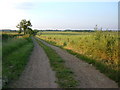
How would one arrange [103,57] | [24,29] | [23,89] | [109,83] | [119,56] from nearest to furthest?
[23,89] → [109,83] → [119,56] → [103,57] → [24,29]

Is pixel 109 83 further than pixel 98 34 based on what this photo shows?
No

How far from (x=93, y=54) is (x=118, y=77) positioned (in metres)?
6.67

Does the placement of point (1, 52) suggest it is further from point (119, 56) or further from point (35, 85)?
point (119, 56)

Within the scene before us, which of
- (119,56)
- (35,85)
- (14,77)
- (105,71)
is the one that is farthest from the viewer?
(119,56)

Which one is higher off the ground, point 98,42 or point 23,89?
point 98,42

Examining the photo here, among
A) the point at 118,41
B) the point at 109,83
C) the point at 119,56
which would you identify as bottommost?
the point at 109,83

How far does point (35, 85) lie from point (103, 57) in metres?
7.83

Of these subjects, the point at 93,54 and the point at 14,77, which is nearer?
the point at 14,77

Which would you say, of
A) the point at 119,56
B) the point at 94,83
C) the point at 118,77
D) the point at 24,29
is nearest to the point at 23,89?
the point at 94,83

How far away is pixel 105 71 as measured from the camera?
31.1ft

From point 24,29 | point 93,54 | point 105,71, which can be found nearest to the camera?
point 105,71

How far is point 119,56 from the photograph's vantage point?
11516 millimetres

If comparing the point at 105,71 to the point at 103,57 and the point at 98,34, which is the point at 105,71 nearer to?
the point at 103,57

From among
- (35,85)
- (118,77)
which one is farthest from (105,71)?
(35,85)
